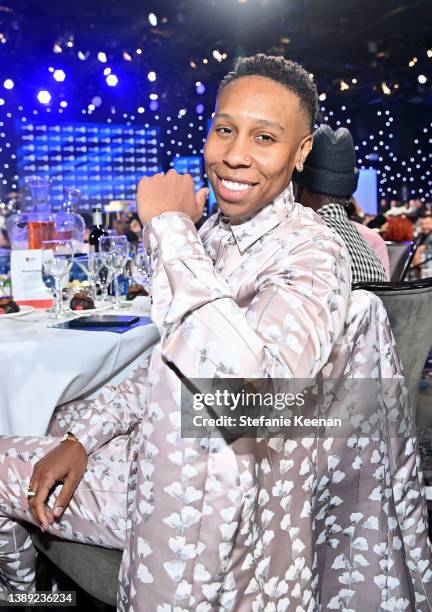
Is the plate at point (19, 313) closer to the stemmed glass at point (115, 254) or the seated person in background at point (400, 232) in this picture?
the stemmed glass at point (115, 254)

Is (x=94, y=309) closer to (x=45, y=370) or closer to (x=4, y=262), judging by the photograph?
(x=45, y=370)

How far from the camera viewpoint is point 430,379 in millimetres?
4348

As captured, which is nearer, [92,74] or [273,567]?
[273,567]

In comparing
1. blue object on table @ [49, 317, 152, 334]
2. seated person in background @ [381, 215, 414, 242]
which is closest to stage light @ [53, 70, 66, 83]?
seated person in background @ [381, 215, 414, 242]

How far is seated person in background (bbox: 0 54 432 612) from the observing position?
899mm

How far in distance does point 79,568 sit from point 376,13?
9.38 m

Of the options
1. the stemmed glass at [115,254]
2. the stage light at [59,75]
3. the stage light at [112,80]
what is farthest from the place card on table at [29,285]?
the stage light at [112,80]

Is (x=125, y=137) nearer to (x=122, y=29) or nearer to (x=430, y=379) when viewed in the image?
(x=122, y=29)

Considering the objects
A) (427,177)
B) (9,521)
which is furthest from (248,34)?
(9,521)

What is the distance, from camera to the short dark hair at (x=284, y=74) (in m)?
1.06

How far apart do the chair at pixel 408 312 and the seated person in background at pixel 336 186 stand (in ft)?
2.12

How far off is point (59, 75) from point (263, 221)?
7447 millimetres

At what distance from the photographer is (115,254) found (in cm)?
219

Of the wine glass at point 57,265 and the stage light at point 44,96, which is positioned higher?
the stage light at point 44,96
